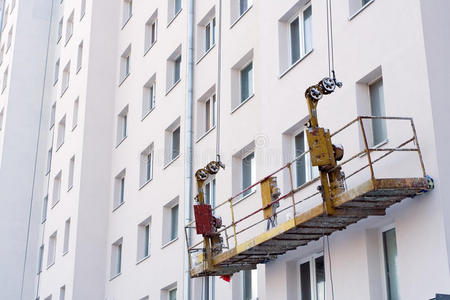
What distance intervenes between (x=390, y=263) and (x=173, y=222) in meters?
11.2

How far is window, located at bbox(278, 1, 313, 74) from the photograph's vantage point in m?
19.1

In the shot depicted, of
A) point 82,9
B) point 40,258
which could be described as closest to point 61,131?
point 82,9

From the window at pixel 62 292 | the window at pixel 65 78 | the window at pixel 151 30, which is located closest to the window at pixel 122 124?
the window at pixel 151 30

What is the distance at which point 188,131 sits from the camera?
24266 millimetres

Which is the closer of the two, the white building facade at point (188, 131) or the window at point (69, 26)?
the white building facade at point (188, 131)

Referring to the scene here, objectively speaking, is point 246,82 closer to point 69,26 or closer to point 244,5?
point 244,5

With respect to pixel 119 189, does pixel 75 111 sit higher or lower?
higher

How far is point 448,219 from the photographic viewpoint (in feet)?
43.4

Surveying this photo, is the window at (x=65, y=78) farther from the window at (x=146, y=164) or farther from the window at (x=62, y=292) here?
the window at (x=146, y=164)

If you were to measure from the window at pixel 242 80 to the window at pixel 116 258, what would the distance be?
858 centimetres

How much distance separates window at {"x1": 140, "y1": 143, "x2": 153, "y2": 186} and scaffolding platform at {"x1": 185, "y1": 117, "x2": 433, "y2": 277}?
29.4ft

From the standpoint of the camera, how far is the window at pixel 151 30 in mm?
29656

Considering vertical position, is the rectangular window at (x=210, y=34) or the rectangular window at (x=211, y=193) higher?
the rectangular window at (x=210, y=34)

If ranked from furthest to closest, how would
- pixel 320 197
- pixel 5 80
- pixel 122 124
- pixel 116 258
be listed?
pixel 5 80, pixel 122 124, pixel 116 258, pixel 320 197
